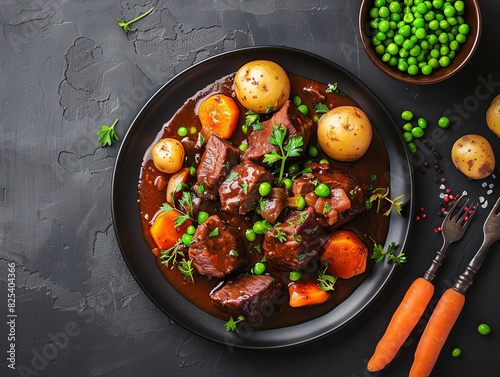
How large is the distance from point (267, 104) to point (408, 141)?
1168mm

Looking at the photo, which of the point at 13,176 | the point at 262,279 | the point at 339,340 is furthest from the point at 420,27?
Result: the point at 13,176

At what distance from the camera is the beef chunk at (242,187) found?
397 cm

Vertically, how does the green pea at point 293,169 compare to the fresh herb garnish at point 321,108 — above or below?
below

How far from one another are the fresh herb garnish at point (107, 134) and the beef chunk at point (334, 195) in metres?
1.50

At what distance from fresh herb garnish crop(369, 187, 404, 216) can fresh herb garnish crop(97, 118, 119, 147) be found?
2.07m

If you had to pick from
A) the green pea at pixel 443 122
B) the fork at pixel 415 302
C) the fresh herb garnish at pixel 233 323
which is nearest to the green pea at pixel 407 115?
the green pea at pixel 443 122

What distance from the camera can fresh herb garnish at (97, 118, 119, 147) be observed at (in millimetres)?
4340

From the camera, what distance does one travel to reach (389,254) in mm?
4148

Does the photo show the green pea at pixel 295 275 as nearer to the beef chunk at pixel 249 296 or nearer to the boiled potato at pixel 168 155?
the beef chunk at pixel 249 296

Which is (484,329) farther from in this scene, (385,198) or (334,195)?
(334,195)

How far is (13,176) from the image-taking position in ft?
14.6

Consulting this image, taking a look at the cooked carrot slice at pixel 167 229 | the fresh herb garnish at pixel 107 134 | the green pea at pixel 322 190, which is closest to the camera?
the green pea at pixel 322 190

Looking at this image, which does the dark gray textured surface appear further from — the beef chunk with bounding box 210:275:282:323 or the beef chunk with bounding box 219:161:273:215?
the beef chunk with bounding box 219:161:273:215

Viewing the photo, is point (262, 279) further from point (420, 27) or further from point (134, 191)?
point (420, 27)
